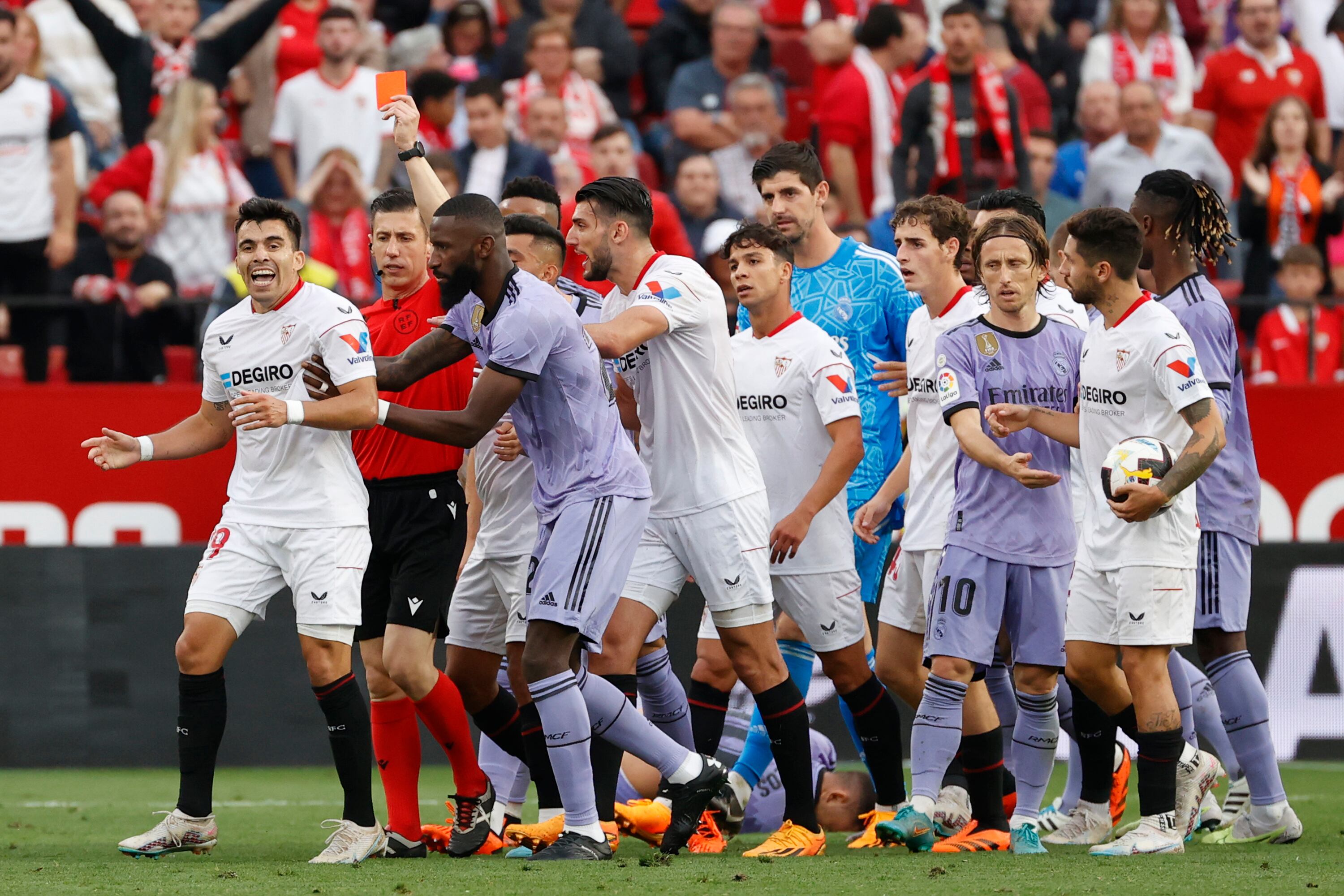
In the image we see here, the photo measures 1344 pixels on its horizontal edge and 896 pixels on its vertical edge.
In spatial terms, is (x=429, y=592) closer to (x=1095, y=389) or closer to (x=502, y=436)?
(x=502, y=436)

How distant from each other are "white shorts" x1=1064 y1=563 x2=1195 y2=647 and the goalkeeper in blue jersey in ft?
5.24

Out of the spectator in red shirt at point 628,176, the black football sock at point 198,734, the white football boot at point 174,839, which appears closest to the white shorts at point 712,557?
the black football sock at point 198,734

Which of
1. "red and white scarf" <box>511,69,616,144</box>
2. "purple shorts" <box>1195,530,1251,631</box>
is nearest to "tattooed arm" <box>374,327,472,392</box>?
"purple shorts" <box>1195,530,1251,631</box>

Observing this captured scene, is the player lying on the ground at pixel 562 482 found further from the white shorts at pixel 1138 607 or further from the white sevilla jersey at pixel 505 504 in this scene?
the white shorts at pixel 1138 607

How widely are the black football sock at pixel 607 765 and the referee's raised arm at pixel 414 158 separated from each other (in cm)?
206

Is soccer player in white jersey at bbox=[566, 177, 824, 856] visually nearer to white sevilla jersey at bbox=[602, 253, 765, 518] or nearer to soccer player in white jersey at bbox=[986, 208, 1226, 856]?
white sevilla jersey at bbox=[602, 253, 765, 518]

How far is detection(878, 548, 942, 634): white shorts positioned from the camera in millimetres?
7590

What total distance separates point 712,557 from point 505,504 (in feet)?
3.14

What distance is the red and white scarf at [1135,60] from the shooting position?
14.8 m

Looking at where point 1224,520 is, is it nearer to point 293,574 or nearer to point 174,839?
point 293,574

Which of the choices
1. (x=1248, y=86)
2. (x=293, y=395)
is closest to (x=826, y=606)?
(x=293, y=395)

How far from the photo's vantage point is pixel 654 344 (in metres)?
7.13

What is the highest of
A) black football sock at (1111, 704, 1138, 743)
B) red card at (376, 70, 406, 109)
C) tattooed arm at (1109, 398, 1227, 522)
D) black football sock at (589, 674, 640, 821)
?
red card at (376, 70, 406, 109)

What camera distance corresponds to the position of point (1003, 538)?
6.93 m
